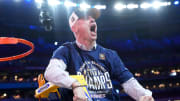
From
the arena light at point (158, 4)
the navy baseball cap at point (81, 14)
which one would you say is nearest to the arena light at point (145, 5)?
the arena light at point (158, 4)

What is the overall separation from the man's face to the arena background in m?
10.4

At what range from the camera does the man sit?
153cm

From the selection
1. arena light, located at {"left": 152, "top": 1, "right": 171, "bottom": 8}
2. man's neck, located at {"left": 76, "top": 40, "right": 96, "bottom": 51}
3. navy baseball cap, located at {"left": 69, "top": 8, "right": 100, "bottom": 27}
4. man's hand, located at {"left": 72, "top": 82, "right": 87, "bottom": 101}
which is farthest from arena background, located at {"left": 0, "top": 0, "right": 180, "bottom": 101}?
man's hand, located at {"left": 72, "top": 82, "right": 87, "bottom": 101}

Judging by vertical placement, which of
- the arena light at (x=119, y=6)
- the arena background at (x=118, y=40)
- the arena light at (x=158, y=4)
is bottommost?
the arena background at (x=118, y=40)

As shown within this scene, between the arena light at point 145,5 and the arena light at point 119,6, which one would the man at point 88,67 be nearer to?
the arena light at point 119,6

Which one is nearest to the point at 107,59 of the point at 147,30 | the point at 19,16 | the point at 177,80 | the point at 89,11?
the point at 89,11

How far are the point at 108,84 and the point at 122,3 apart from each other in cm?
1203

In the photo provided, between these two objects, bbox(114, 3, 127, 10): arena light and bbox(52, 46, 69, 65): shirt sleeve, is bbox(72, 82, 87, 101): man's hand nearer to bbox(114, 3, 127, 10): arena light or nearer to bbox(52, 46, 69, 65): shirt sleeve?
bbox(52, 46, 69, 65): shirt sleeve

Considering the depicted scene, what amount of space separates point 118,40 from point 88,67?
14.3m

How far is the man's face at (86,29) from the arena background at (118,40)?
1037cm

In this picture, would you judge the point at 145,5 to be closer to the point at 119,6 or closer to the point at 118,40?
the point at 119,6

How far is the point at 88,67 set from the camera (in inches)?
67.6

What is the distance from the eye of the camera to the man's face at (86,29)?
186cm

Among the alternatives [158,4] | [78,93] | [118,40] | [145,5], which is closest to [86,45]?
[78,93]
